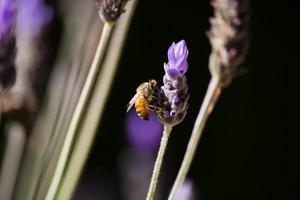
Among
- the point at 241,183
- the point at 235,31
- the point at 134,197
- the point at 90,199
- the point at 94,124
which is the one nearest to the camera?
the point at 235,31

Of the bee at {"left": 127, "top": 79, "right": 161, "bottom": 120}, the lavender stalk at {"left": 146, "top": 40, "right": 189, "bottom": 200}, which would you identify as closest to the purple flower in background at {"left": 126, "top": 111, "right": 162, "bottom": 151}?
the bee at {"left": 127, "top": 79, "right": 161, "bottom": 120}

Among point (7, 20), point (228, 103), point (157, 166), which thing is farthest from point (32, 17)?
point (228, 103)

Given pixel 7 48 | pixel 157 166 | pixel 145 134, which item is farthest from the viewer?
pixel 145 134

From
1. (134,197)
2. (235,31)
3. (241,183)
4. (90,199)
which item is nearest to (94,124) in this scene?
(134,197)

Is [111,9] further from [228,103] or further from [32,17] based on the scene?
[228,103]

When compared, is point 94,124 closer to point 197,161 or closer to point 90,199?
point 90,199

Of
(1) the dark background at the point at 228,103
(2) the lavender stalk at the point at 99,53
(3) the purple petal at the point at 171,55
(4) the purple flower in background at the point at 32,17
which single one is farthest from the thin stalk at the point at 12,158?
(1) the dark background at the point at 228,103
